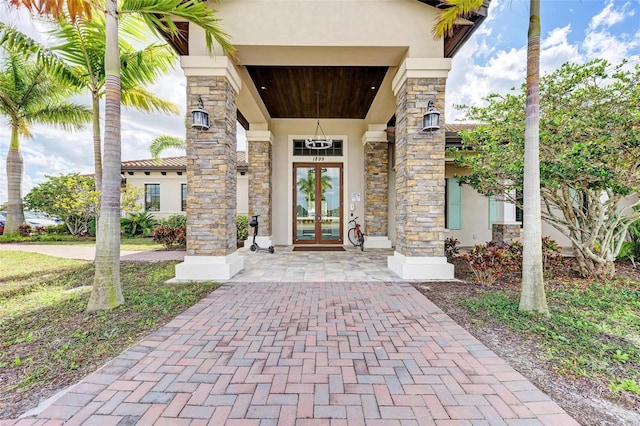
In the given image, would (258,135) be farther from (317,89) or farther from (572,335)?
(572,335)

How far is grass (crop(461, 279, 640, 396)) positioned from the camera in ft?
6.89

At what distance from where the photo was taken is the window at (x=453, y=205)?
851cm

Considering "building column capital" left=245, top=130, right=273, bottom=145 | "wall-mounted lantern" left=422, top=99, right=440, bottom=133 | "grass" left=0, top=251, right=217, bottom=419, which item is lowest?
"grass" left=0, top=251, right=217, bottom=419

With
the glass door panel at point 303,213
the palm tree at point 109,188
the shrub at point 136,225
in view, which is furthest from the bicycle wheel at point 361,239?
Result: the shrub at point 136,225

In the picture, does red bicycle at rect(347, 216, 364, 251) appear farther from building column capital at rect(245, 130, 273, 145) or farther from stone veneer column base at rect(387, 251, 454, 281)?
building column capital at rect(245, 130, 273, 145)

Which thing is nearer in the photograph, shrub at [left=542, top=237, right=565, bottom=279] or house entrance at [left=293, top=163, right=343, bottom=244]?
shrub at [left=542, top=237, right=565, bottom=279]

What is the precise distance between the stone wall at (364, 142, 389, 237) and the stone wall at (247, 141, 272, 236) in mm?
2984

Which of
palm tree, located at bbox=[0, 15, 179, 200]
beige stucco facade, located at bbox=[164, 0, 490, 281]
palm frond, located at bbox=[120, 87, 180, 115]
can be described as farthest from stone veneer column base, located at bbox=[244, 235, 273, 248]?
palm frond, located at bbox=[120, 87, 180, 115]

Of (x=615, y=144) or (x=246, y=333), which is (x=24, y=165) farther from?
(x=615, y=144)

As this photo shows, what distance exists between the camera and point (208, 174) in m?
4.73

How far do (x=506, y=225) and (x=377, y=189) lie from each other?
11.6 ft

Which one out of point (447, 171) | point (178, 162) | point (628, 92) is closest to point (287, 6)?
point (628, 92)

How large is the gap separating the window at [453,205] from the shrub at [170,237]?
7.92 meters

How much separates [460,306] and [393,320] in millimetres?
1033
